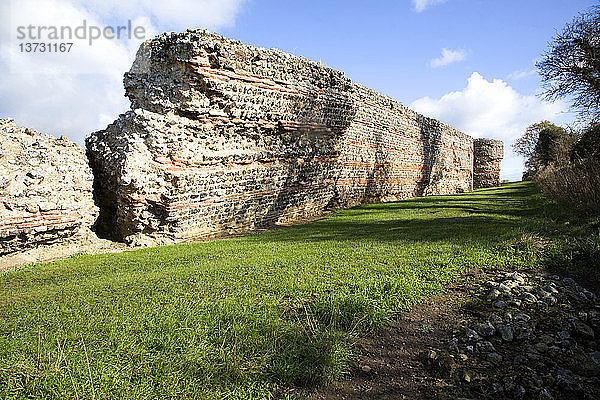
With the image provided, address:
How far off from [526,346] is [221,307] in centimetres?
272

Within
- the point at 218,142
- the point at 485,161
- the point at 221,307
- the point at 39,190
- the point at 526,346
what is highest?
the point at 485,161

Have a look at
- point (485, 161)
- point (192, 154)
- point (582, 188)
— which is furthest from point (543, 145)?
point (192, 154)

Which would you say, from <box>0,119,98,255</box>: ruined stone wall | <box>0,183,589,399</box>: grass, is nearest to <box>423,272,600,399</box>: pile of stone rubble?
<box>0,183,589,399</box>: grass

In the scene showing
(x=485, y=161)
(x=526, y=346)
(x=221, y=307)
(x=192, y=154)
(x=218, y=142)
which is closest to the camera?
(x=526, y=346)

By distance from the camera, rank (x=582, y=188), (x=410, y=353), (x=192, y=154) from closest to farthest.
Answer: (x=410, y=353), (x=192, y=154), (x=582, y=188)

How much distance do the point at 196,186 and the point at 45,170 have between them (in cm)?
294

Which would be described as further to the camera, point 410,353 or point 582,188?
point 582,188

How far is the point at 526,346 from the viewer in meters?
3.22

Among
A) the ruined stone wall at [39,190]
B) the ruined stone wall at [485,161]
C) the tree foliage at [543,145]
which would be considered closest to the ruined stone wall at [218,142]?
the ruined stone wall at [39,190]

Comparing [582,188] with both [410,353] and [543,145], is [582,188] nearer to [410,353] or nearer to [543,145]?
[410,353]

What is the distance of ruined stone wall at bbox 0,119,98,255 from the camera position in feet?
21.9

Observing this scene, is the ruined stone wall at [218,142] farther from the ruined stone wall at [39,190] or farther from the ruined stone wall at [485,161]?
the ruined stone wall at [485,161]

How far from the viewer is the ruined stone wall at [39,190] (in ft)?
21.9

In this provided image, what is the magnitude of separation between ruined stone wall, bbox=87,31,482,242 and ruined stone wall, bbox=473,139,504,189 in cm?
1940
